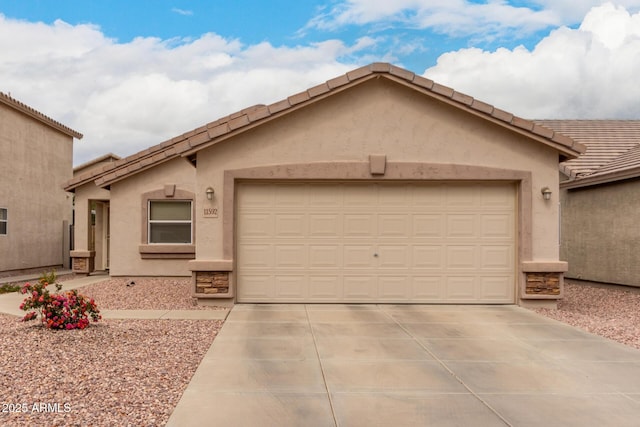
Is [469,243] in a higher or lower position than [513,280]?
higher

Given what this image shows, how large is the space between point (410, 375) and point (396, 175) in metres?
5.64

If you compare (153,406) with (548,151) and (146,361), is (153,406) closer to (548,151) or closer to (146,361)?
(146,361)

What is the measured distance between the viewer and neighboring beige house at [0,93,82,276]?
62.0ft

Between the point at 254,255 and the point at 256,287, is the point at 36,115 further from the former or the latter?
the point at 256,287

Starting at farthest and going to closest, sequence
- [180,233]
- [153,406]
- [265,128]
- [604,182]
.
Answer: [180,233] < [604,182] < [265,128] < [153,406]

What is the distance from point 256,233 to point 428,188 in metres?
3.75

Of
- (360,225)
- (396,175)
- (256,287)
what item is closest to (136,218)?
(256,287)

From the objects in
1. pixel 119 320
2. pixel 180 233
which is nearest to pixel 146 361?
pixel 119 320

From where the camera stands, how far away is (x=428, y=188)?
1156 cm

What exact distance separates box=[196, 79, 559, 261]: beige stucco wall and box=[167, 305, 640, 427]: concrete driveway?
10.9 feet

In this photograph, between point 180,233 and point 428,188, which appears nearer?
point 428,188

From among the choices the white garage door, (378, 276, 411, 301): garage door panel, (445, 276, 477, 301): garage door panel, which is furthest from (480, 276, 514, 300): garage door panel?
(378, 276, 411, 301): garage door panel

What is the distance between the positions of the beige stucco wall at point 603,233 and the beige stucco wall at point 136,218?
38.3 feet

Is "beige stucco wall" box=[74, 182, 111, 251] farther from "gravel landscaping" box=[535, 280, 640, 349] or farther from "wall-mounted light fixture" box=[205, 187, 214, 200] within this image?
"gravel landscaping" box=[535, 280, 640, 349]
